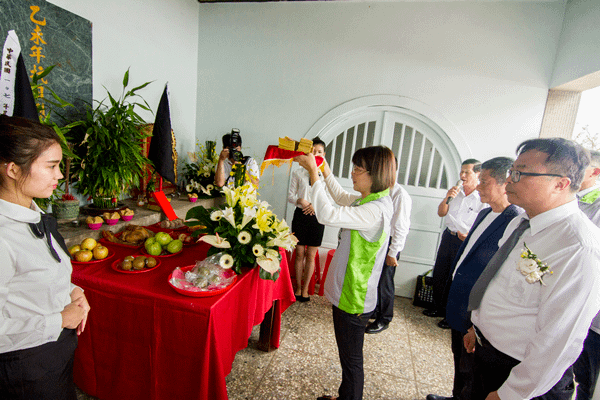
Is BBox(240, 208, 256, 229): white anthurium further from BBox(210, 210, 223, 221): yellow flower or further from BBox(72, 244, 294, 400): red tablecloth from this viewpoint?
BBox(72, 244, 294, 400): red tablecloth

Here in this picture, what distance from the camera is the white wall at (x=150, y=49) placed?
2621 mm

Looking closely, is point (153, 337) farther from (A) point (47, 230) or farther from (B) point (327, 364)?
(B) point (327, 364)

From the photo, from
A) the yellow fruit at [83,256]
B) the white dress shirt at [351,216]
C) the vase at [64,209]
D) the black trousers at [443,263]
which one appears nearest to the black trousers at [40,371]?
the yellow fruit at [83,256]

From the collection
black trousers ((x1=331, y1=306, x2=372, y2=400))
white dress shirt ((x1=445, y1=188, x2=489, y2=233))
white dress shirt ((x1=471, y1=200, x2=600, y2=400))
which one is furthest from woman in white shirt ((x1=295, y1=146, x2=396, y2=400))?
white dress shirt ((x1=445, y1=188, x2=489, y2=233))

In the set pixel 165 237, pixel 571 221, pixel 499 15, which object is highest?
pixel 499 15

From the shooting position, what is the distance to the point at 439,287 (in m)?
3.25

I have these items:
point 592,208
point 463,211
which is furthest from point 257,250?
point 463,211

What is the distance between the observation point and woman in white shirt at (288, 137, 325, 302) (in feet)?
Result: 10.3

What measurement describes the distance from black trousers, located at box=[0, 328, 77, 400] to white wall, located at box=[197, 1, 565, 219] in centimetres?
304

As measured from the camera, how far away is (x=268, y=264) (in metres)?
1.62

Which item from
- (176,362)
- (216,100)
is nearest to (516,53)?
(216,100)

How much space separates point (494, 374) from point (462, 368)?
1.29ft

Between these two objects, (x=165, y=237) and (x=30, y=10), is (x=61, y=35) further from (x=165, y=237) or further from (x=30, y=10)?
(x=165, y=237)

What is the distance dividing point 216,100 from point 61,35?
1977 mm
